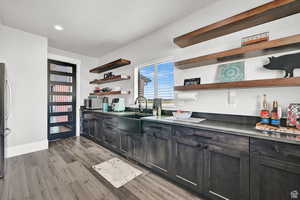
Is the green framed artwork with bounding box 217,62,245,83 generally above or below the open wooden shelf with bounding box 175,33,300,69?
below

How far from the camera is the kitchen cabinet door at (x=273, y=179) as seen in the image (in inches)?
39.1

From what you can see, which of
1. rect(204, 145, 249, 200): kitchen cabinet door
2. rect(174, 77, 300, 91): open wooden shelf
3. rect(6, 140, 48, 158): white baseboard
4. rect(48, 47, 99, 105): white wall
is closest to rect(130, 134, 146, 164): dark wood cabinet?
rect(204, 145, 249, 200): kitchen cabinet door

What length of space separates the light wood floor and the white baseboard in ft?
0.59

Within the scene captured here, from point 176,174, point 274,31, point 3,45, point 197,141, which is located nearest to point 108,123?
point 176,174

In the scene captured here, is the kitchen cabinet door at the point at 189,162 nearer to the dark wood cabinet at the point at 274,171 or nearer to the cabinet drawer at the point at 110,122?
the dark wood cabinet at the point at 274,171

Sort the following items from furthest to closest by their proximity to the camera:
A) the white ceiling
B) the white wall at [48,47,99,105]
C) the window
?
the white wall at [48,47,99,105]
the window
the white ceiling

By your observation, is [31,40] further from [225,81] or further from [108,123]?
[225,81]

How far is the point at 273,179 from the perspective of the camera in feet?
3.51

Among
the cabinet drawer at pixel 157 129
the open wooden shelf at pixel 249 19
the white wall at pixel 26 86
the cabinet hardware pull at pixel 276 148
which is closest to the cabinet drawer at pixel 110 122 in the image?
the cabinet drawer at pixel 157 129

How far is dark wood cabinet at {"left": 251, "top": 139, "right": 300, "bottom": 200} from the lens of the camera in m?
0.99

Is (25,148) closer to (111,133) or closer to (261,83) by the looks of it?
(111,133)

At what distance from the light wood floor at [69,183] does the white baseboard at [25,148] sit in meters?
0.18

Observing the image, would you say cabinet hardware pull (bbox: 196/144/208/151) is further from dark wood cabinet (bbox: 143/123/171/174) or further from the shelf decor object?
the shelf decor object

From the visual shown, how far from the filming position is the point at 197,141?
4.98 feet
